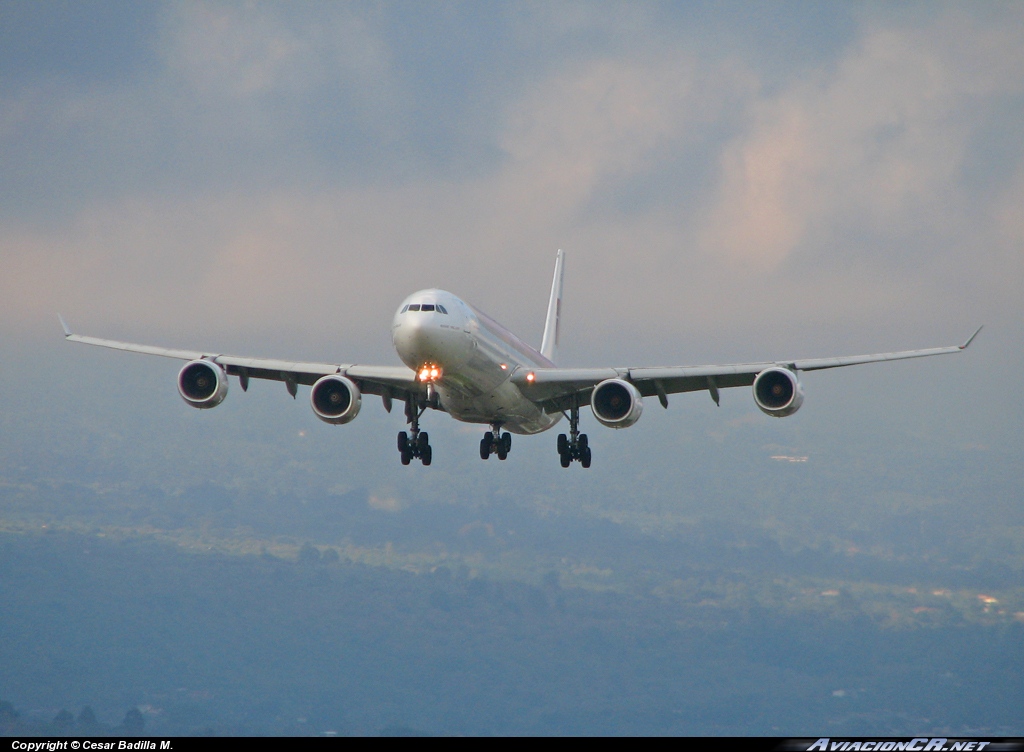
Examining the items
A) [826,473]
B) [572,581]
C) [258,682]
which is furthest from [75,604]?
[826,473]

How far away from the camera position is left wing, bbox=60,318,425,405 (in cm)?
4206

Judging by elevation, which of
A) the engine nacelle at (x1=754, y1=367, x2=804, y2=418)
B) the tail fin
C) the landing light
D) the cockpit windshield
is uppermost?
the tail fin

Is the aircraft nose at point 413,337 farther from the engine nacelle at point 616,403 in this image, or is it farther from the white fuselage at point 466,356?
the engine nacelle at point 616,403

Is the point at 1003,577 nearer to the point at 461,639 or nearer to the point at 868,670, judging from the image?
the point at 868,670

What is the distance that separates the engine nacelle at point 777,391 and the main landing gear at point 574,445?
8.79 m

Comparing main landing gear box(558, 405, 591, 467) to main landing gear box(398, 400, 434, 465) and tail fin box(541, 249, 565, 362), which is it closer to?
main landing gear box(398, 400, 434, 465)

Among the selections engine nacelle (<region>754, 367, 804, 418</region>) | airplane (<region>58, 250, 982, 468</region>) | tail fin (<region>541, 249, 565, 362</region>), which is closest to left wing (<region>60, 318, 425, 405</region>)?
airplane (<region>58, 250, 982, 468</region>)

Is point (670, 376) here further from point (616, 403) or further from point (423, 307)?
point (423, 307)

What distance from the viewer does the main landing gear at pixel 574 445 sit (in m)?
47.7

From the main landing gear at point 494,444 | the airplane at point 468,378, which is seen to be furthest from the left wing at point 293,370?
the main landing gear at point 494,444

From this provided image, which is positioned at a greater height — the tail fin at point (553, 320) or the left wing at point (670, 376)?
the tail fin at point (553, 320)

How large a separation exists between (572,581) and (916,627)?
48067 millimetres

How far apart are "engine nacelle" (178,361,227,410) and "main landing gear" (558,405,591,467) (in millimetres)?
13935

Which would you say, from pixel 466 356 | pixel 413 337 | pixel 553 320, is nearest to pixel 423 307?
pixel 413 337
